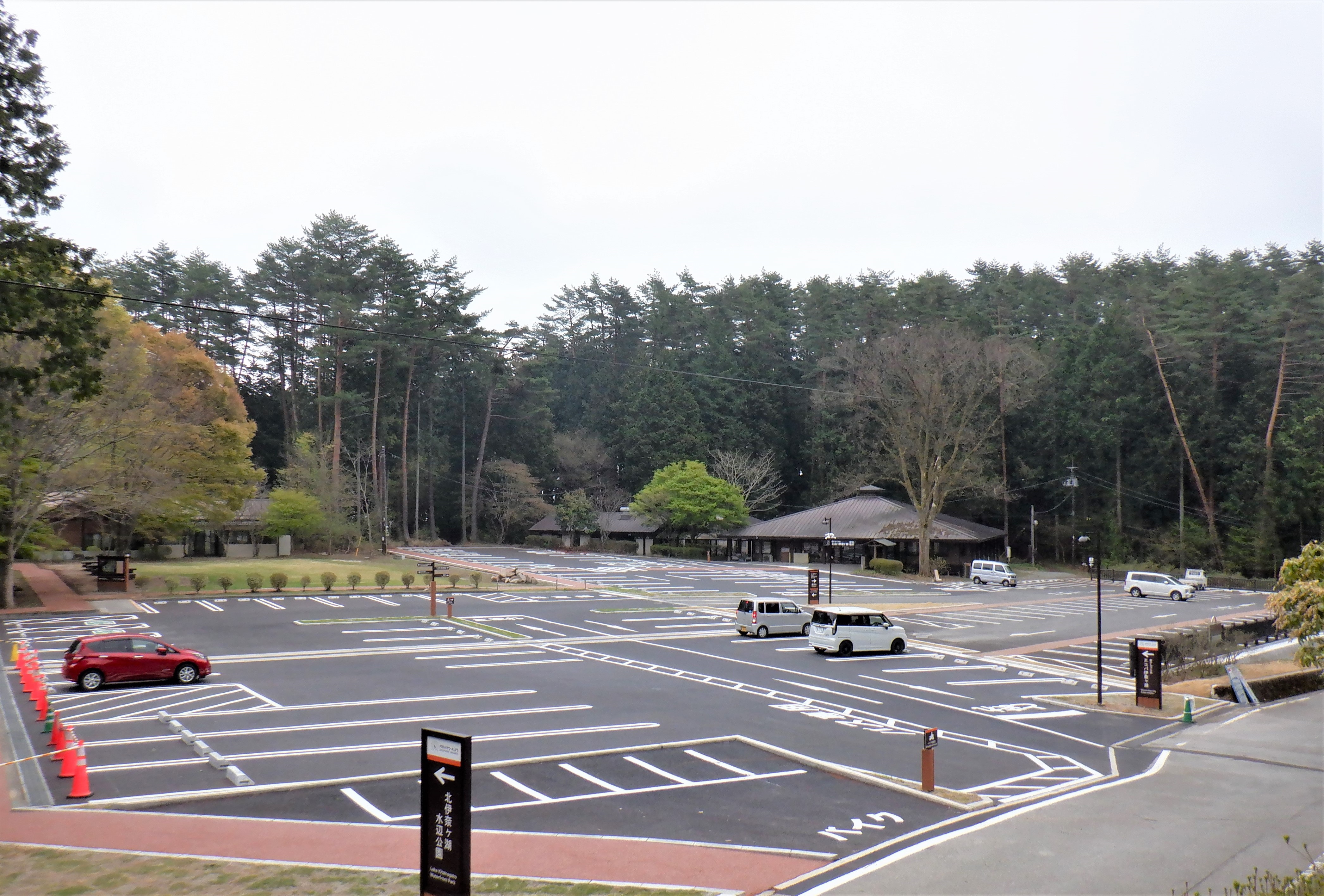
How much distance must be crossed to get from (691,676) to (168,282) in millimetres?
80388

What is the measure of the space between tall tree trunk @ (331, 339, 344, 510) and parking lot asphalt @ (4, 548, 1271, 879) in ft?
116

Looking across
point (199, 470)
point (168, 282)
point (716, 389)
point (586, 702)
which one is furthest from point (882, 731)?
point (168, 282)

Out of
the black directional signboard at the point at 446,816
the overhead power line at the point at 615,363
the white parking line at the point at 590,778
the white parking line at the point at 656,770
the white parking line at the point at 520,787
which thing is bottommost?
the white parking line at the point at 656,770

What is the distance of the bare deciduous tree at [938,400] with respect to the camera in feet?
208

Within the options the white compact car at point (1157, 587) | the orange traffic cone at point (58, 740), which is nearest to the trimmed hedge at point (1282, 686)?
the orange traffic cone at point (58, 740)

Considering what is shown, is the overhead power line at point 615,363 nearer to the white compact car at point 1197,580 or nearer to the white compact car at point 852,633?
the white compact car at point 1197,580

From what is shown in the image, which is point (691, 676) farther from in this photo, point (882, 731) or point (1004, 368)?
point (1004, 368)

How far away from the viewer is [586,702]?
19375mm

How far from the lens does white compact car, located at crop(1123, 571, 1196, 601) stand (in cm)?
5162

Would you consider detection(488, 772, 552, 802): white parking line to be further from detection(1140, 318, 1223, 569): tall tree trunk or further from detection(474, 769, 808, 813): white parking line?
detection(1140, 318, 1223, 569): tall tree trunk

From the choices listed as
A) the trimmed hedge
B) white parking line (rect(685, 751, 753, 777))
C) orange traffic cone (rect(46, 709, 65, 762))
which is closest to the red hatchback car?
orange traffic cone (rect(46, 709, 65, 762))

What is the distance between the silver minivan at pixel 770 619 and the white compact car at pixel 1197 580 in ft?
118

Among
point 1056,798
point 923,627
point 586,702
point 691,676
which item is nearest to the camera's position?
point 1056,798

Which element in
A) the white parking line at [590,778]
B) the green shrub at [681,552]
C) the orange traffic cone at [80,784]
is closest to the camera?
the orange traffic cone at [80,784]
